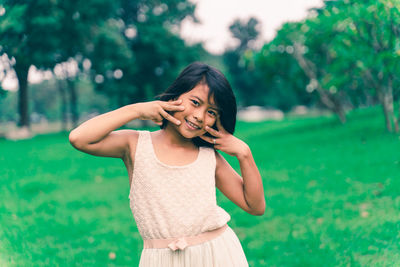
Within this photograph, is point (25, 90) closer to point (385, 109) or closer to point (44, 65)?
point (44, 65)

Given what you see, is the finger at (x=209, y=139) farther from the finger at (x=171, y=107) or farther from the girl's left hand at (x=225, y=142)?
the finger at (x=171, y=107)

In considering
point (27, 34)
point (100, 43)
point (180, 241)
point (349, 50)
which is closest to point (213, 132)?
point (180, 241)

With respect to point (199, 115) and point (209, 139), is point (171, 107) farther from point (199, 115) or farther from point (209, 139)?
point (209, 139)

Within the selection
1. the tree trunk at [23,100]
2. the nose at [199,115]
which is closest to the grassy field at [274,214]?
the nose at [199,115]

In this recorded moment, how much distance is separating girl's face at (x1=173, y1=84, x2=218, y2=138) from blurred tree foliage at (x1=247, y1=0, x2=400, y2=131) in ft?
19.0

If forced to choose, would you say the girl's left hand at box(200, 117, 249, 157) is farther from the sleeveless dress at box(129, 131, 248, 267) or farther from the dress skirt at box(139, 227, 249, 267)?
the dress skirt at box(139, 227, 249, 267)

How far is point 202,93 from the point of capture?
1.92m

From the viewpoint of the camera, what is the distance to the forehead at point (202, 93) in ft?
6.29

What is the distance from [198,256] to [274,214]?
4.29 m

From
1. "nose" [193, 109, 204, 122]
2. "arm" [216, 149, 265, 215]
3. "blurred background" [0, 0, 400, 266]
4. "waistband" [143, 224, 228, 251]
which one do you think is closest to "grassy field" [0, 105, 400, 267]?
"blurred background" [0, 0, 400, 266]

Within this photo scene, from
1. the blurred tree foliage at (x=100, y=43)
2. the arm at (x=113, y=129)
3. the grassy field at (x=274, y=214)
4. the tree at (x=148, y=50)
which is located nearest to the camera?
the arm at (x=113, y=129)

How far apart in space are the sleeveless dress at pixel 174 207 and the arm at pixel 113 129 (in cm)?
9

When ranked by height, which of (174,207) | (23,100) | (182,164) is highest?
(23,100)

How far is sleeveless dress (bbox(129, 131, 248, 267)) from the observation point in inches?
72.8
